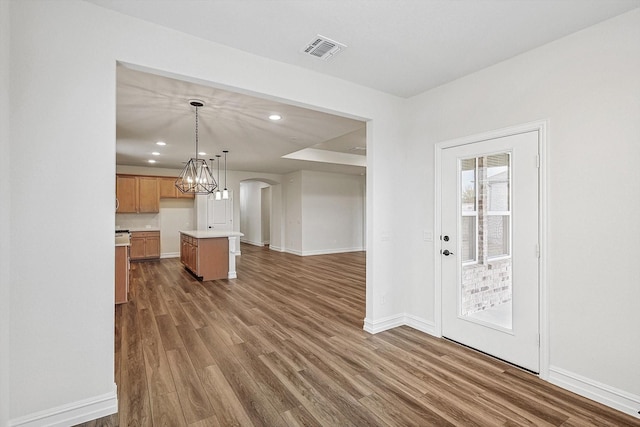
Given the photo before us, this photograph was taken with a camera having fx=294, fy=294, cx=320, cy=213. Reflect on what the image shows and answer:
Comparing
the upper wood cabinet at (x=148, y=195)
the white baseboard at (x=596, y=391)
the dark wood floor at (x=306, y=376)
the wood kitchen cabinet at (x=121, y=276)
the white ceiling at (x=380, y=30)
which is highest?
the white ceiling at (x=380, y=30)

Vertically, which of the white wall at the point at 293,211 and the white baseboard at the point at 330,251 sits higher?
the white wall at the point at 293,211

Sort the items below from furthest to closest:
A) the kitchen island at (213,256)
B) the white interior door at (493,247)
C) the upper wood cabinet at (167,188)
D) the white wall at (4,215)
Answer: the upper wood cabinet at (167,188) → the kitchen island at (213,256) → the white interior door at (493,247) → the white wall at (4,215)

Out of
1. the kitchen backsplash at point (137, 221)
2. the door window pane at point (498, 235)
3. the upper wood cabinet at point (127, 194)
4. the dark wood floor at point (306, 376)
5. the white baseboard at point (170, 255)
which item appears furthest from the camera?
the white baseboard at point (170, 255)

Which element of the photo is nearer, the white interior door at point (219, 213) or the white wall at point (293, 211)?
the white interior door at point (219, 213)

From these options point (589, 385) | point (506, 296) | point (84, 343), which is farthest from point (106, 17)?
point (589, 385)

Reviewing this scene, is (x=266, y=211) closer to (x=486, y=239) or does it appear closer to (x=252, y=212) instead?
(x=252, y=212)

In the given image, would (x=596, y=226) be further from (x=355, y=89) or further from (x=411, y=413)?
(x=355, y=89)

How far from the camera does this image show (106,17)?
208 cm

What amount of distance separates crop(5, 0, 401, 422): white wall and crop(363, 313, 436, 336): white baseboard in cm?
250

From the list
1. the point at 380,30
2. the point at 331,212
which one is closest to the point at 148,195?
the point at 331,212

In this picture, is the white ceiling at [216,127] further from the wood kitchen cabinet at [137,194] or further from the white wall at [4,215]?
the white wall at [4,215]

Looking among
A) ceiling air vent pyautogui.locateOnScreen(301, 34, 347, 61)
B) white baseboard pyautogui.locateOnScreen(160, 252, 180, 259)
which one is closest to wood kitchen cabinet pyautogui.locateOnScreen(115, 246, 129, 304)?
ceiling air vent pyautogui.locateOnScreen(301, 34, 347, 61)

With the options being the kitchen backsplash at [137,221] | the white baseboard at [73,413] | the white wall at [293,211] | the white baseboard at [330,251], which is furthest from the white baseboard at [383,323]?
the kitchen backsplash at [137,221]

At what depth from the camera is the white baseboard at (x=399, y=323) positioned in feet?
11.3
